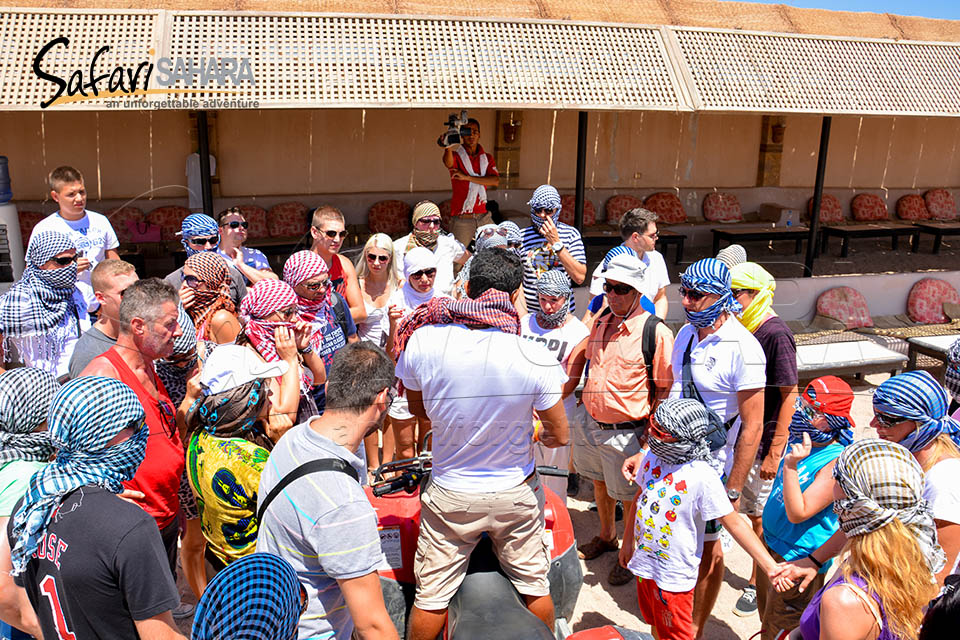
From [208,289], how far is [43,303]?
0.86m

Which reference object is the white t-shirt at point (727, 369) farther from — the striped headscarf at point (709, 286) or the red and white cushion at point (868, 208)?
the red and white cushion at point (868, 208)

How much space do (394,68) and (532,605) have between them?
521cm

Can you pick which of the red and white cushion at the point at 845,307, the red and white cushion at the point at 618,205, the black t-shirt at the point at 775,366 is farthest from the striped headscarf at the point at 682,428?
the red and white cushion at the point at 618,205

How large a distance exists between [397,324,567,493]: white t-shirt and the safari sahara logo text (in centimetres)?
449

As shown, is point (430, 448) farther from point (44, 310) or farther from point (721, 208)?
point (721, 208)

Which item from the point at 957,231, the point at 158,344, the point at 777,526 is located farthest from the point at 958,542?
the point at 957,231

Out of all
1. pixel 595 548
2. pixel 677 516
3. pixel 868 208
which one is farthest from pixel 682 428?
pixel 868 208

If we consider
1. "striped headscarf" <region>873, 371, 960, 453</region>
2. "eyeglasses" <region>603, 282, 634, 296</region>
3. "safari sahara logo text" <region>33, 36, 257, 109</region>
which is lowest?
"striped headscarf" <region>873, 371, 960, 453</region>

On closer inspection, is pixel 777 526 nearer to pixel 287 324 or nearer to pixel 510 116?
pixel 287 324

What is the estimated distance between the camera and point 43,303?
3.74 meters

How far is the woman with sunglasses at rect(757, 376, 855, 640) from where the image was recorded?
101 inches

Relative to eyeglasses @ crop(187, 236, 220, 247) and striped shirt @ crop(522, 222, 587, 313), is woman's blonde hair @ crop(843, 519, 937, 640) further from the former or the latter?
eyeglasses @ crop(187, 236, 220, 247)

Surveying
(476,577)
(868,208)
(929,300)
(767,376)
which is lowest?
(929,300)

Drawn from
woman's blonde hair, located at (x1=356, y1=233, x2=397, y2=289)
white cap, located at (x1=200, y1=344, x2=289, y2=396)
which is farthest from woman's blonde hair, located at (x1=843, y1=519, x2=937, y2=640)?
woman's blonde hair, located at (x1=356, y1=233, x2=397, y2=289)
